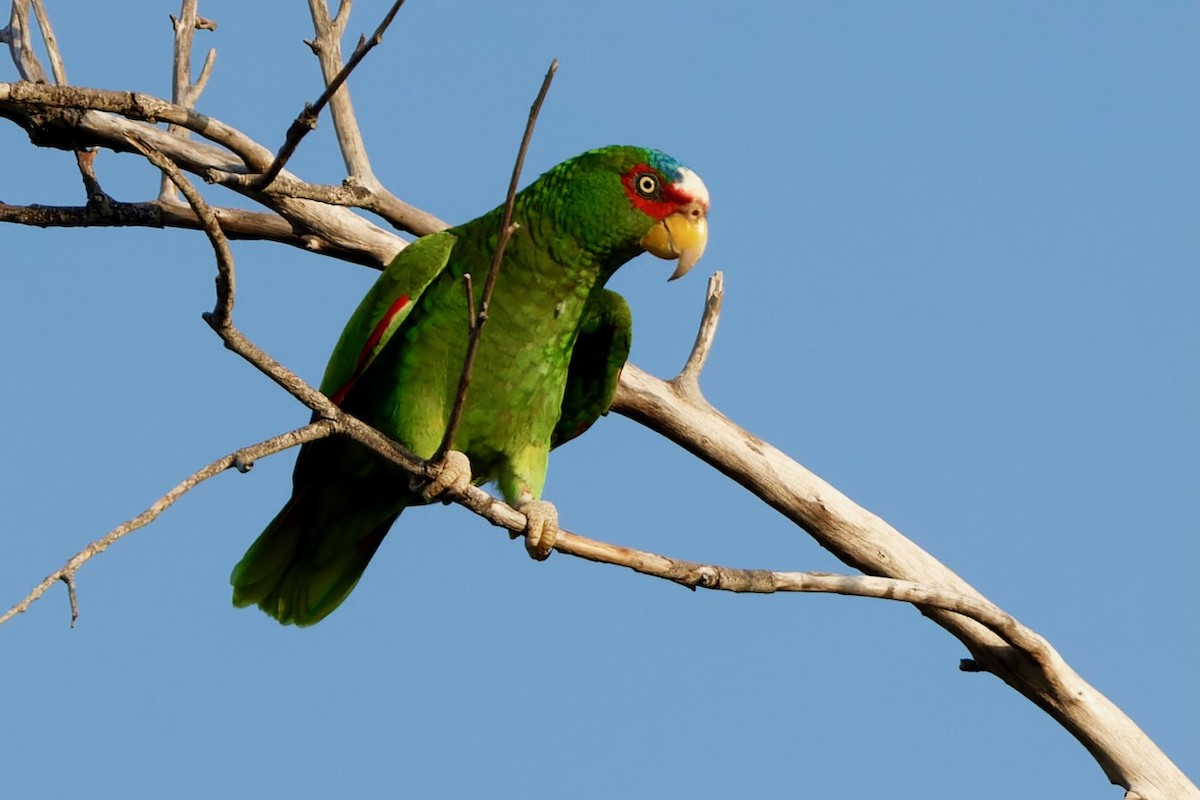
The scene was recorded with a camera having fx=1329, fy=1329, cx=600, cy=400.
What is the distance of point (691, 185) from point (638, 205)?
0.21 metres

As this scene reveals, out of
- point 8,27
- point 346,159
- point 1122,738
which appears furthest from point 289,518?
point 1122,738

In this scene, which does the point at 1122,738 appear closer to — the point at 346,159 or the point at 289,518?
the point at 289,518

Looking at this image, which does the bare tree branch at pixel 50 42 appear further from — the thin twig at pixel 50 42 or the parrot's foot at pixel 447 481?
the parrot's foot at pixel 447 481

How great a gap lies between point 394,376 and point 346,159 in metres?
1.45

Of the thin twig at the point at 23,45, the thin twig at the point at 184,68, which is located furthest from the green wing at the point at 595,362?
the thin twig at the point at 23,45

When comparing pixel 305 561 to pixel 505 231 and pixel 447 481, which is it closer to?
pixel 447 481

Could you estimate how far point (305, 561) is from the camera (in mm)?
5332

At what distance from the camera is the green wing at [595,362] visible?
5.27 meters

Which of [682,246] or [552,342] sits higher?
[682,246]

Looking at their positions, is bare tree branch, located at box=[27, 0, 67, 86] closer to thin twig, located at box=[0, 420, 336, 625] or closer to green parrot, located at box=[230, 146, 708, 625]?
green parrot, located at box=[230, 146, 708, 625]

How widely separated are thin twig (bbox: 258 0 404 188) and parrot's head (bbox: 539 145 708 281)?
59.9 inches

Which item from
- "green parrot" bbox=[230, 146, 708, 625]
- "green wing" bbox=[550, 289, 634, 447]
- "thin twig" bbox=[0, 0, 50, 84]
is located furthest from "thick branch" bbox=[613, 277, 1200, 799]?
"thin twig" bbox=[0, 0, 50, 84]

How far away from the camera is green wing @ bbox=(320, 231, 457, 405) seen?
15.3 ft

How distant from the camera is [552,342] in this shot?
4.91m
